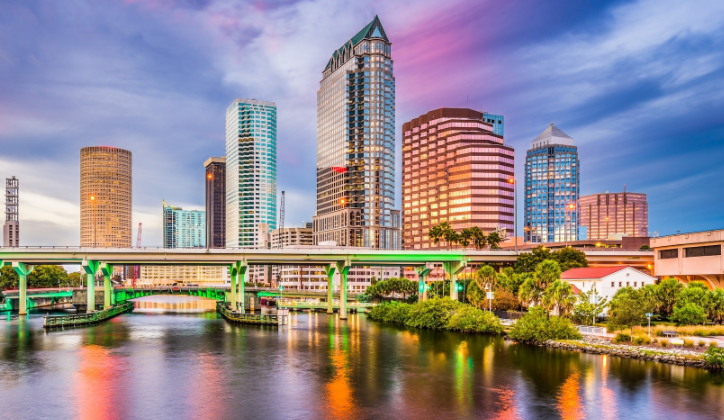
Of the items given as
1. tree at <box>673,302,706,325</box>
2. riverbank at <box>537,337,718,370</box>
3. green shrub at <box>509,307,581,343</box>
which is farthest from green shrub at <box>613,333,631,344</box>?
tree at <box>673,302,706,325</box>

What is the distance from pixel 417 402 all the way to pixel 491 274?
76976 mm

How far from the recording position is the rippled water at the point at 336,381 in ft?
152

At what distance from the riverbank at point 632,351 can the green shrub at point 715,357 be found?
37 centimetres

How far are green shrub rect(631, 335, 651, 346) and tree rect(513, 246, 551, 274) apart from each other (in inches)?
2397

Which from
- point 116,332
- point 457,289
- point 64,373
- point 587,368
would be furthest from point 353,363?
point 457,289

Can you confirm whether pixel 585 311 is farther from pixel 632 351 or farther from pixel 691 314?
pixel 632 351

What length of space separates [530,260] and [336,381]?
89790 millimetres

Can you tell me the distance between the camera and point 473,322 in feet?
321

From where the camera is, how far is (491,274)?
12269cm

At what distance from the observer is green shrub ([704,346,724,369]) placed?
58.9 metres

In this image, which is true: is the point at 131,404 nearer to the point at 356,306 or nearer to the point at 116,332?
the point at 116,332

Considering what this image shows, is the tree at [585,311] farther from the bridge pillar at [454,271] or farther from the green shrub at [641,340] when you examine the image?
the bridge pillar at [454,271]

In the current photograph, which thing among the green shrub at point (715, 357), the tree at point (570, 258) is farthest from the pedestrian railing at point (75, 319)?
the green shrub at point (715, 357)

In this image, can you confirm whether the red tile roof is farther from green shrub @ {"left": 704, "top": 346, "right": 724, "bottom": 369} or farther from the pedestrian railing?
the pedestrian railing
